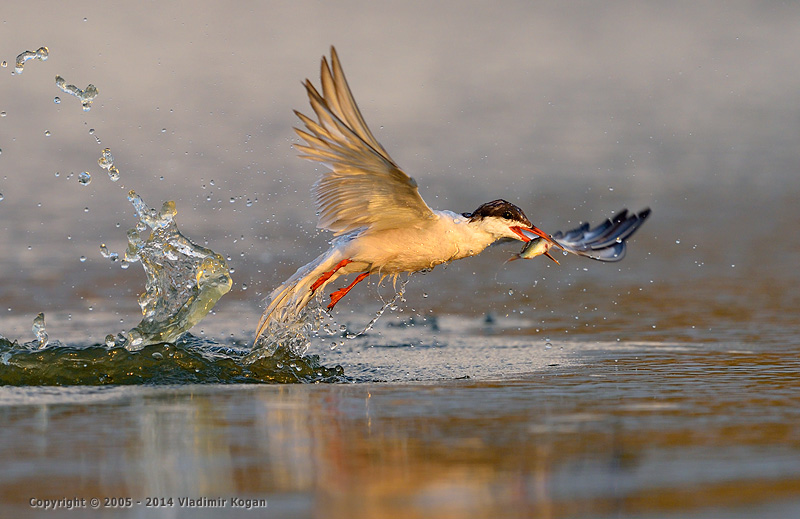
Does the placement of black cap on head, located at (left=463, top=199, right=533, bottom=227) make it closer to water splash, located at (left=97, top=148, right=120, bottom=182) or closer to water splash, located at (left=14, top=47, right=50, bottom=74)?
water splash, located at (left=97, top=148, right=120, bottom=182)

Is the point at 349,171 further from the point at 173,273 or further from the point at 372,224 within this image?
the point at 173,273

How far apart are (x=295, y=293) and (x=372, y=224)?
30.0 inches

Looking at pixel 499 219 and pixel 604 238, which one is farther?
pixel 604 238

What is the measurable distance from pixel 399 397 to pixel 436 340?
2617mm

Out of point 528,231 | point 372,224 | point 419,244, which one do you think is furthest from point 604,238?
point 372,224

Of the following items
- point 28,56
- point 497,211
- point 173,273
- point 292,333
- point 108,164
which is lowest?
point 292,333

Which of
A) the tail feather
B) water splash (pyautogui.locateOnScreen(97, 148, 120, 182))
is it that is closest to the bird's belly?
the tail feather

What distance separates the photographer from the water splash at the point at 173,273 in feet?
26.0

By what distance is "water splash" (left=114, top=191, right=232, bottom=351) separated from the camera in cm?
793

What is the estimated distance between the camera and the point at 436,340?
28.4 ft

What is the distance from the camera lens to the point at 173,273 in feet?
26.6

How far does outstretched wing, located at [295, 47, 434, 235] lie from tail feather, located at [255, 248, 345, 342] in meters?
0.22

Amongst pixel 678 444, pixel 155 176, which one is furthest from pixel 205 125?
pixel 678 444

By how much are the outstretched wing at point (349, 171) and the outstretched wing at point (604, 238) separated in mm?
1731
